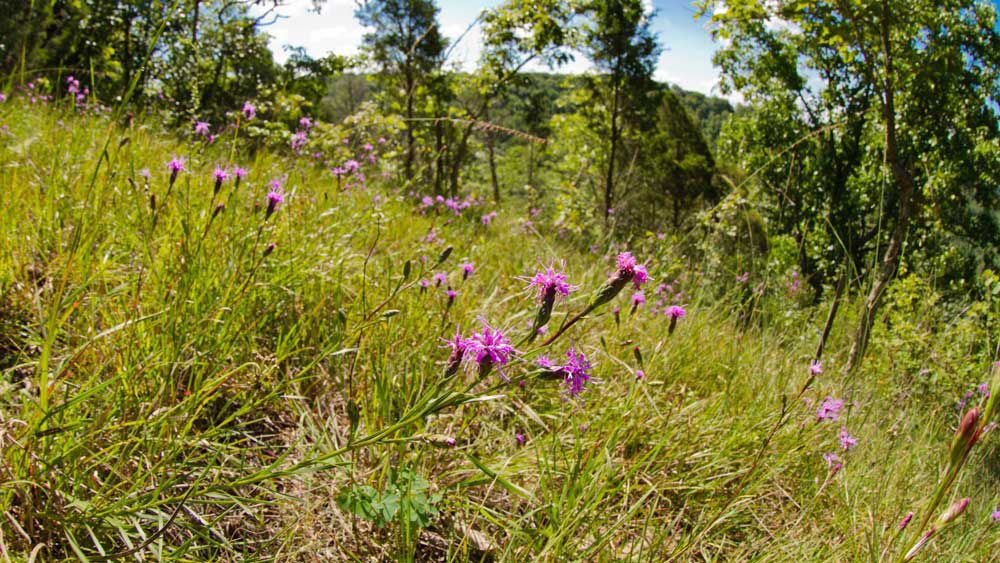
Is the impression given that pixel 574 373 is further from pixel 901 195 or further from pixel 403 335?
pixel 901 195

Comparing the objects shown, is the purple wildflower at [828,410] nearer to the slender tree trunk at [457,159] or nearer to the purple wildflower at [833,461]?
the purple wildflower at [833,461]

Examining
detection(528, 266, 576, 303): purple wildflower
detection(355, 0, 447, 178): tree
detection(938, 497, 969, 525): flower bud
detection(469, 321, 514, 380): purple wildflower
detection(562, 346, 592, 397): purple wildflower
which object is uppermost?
detection(355, 0, 447, 178): tree

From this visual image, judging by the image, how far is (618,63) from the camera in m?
11.3

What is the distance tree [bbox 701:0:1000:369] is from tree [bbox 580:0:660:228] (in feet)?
7.59

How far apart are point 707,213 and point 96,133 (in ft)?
12.3

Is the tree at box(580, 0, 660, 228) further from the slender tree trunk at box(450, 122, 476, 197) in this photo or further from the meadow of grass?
the meadow of grass

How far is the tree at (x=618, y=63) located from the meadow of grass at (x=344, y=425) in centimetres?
842

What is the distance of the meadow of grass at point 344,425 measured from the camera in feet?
3.36

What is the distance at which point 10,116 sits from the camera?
284 cm

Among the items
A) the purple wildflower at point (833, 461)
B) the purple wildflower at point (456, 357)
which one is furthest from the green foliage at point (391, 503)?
the purple wildflower at point (833, 461)

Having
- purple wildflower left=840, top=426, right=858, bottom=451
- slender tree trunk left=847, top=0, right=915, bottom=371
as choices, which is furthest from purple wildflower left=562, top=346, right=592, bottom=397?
slender tree trunk left=847, top=0, right=915, bottom=371

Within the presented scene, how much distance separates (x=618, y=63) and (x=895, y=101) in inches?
245

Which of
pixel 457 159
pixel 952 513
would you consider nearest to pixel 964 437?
pixel 952 513

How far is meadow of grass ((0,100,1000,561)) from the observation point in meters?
1.02
